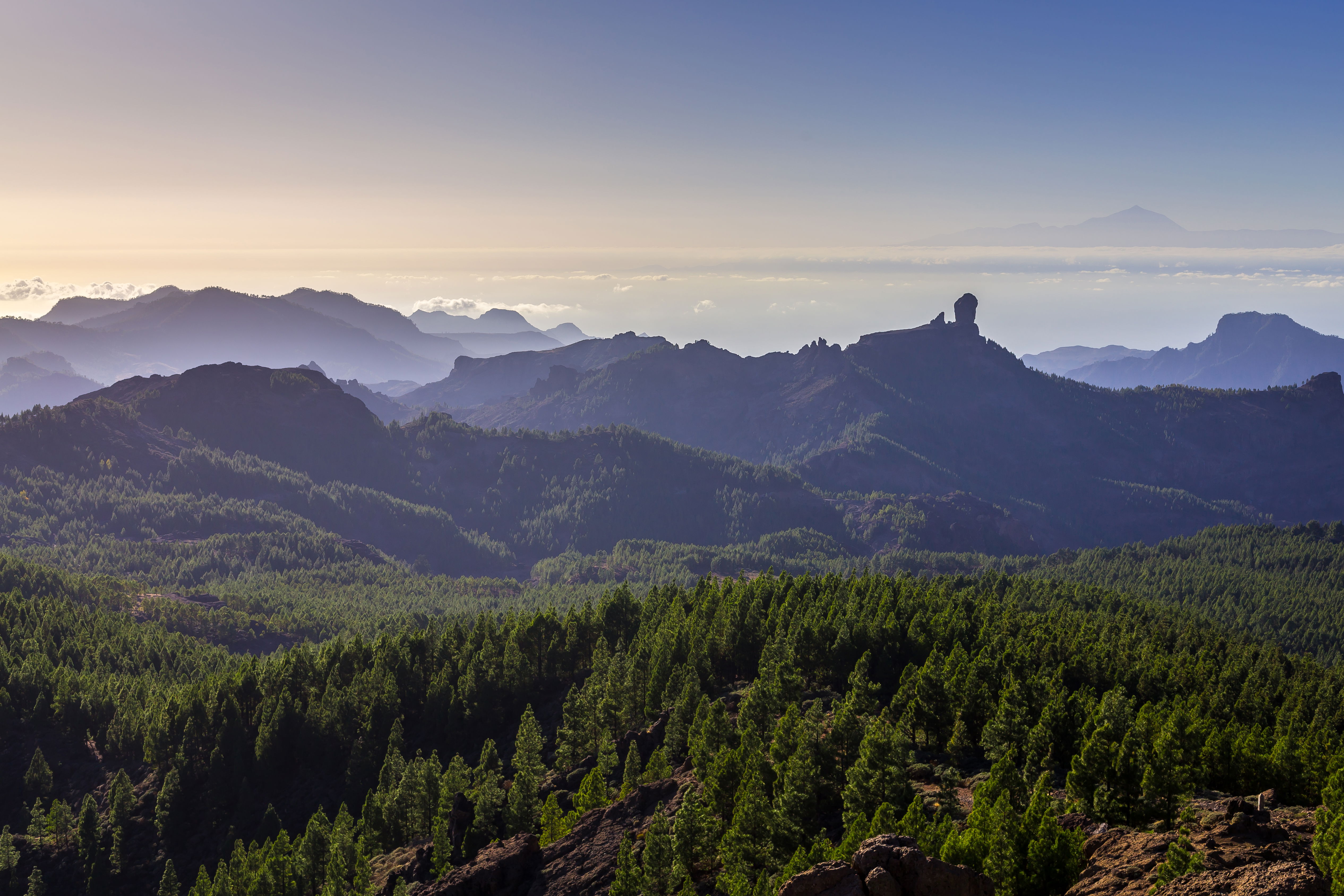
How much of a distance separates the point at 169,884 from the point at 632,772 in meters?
63.0

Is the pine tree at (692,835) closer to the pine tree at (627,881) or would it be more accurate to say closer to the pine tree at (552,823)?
the pine tree at (627,881)

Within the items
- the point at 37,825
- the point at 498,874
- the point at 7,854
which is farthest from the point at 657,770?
the point at 37,825

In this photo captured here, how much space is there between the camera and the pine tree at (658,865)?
62.0 meters

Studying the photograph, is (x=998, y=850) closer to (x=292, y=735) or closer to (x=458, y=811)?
(x=458, y=811)

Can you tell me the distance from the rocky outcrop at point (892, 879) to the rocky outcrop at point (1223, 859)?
7.15m

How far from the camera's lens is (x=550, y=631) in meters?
144

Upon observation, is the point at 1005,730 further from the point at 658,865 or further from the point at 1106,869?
the point at 658,865

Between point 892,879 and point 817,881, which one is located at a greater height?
point 892,879

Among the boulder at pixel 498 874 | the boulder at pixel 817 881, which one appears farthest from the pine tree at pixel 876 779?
the boulder at pixel 498 874

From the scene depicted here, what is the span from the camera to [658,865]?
62062 mm

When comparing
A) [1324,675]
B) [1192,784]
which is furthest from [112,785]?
[1324,675]

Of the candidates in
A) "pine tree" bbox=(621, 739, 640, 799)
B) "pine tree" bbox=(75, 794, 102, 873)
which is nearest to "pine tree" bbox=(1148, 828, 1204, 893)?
→ "pine tree" bbox=(621, 739, 640, 799)

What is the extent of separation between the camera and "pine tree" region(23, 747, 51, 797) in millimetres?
123250

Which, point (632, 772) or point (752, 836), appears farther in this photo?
point (632, 772)
